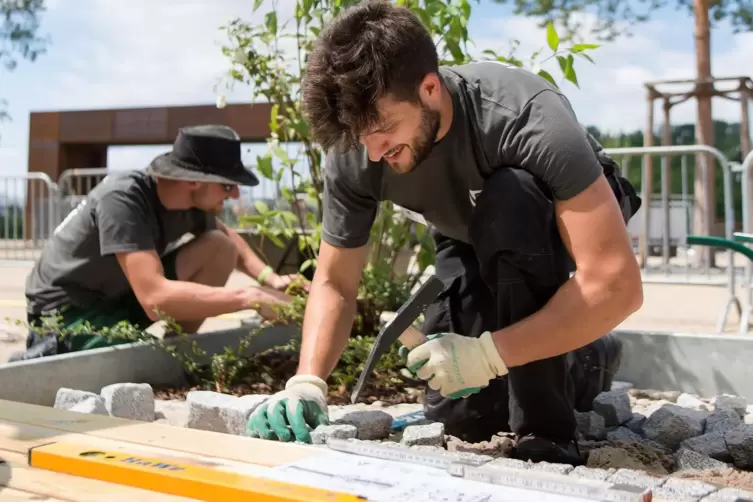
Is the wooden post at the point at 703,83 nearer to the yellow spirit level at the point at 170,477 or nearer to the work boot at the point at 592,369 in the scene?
the work boot at the point at 592,369

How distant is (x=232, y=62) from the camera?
3039mm

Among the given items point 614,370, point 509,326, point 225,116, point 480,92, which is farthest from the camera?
point 225,116

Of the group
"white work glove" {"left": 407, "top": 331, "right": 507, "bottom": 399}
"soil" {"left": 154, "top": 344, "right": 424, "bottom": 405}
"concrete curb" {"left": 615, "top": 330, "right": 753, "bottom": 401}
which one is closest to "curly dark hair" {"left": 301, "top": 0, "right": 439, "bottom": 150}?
"white work glove" {"left": 407, "top": 331, "right": 507, "bottom": 399}

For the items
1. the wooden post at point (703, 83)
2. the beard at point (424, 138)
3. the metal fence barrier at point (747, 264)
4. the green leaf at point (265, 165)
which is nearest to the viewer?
the beard at point (424, 138)

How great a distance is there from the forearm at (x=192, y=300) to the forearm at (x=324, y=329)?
2.19 ft

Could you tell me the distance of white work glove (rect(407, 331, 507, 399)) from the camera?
1.74 meters

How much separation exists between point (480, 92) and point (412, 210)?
0.41 metres

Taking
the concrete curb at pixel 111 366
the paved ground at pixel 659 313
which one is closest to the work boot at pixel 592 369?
the concrete curb at pixel 111 366

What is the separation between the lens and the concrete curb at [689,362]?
2592 mm

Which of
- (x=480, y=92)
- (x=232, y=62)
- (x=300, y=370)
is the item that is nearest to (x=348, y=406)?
(x=300, y=370)

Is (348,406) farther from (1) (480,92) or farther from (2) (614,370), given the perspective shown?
(1) (480,92)

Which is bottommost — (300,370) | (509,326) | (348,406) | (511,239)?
(348,406)

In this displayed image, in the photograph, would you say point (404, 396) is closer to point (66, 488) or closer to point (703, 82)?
point (66, 488)

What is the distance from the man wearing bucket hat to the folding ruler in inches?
55.1
